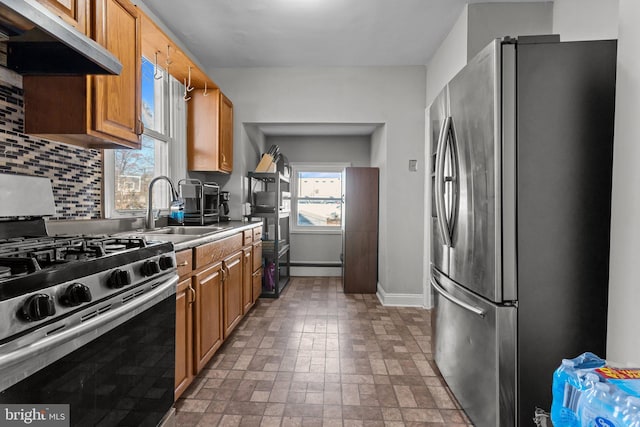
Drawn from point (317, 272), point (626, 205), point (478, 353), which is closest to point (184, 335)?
point (478, 353)

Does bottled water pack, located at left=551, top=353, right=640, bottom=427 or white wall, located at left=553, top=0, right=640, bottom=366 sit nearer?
bottled water pack, located at left=551, top=353, right=640, bottom=427

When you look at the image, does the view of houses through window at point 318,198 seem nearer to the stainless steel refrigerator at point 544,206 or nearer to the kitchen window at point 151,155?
the kitchen window at point 151,155

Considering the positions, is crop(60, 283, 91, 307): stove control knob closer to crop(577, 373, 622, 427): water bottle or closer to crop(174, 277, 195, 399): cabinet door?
crop(174, 277, 195, 399): cabinet door

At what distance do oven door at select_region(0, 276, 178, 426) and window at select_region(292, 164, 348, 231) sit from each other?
13.1 feet

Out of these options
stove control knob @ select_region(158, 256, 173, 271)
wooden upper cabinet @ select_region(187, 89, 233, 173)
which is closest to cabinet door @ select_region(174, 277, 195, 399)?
stove control knob @ select_region(158, 256, 173, 271)

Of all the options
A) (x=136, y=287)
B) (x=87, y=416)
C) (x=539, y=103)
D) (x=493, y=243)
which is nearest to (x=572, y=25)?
(x=539, y=103)

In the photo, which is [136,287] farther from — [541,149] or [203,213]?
[203,213]

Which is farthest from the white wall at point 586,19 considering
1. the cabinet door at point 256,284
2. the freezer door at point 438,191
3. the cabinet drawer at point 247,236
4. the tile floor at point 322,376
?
the cabinet door at point 256,284

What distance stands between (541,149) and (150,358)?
5.93ft

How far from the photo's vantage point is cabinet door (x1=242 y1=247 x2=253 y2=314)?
128 inches

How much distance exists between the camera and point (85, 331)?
3.52ft

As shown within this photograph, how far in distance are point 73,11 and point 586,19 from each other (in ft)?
9.56

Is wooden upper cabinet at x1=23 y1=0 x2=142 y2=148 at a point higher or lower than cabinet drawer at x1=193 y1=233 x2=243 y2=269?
higher

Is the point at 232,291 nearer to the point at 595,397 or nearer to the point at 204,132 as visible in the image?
the point at 204,132
